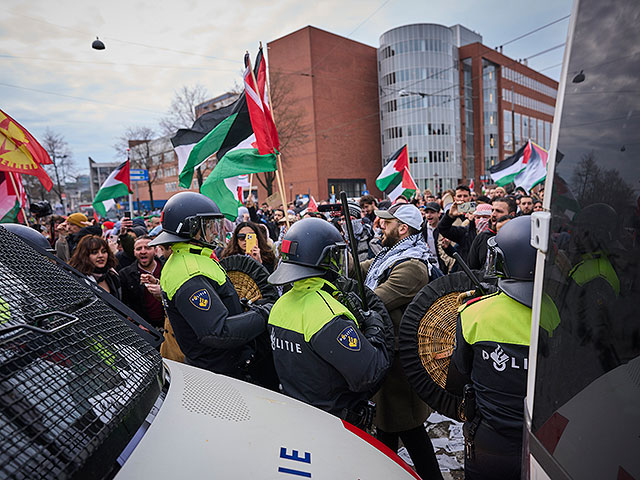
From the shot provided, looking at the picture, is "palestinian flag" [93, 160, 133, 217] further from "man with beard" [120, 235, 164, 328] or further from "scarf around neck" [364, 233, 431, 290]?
"scarf around neck" [364, 233, 431, 290]

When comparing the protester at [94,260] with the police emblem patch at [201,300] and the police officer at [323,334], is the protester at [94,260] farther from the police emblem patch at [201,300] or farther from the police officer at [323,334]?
the police officer at [323,334]

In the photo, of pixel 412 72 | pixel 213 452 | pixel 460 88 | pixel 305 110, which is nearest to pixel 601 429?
pixel 213 452

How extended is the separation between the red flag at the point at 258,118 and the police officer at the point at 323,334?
2596mm

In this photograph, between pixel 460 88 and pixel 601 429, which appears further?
pixel 460 88

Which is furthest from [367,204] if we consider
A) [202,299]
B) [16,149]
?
[202,299]

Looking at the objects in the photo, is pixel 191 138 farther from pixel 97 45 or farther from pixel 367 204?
pixel 97 45

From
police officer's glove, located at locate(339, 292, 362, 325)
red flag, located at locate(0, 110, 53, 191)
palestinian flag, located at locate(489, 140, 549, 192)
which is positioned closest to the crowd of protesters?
police officer's glove, located at locate(339, 292, 362, 325)

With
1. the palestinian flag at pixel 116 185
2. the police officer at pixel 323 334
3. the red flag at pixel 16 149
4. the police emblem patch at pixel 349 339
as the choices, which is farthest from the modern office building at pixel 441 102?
the police emblem patch at pixel 349 339

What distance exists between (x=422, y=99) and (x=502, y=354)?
53777mm

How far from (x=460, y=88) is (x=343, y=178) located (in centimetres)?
2083

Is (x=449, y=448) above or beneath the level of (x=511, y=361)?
beneath

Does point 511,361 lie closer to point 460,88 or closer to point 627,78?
point 627,78

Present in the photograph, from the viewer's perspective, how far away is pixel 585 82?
100 cm

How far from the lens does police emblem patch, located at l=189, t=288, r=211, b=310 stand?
2707 millimetres
